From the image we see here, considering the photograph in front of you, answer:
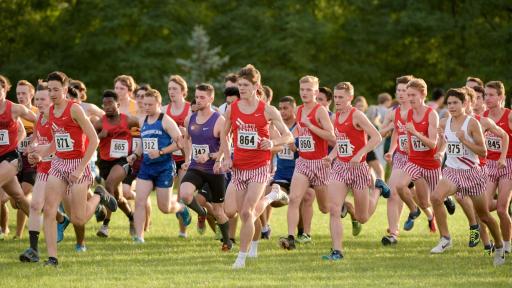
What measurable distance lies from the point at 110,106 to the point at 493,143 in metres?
5.21

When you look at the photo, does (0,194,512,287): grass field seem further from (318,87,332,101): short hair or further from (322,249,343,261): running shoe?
(318,87,332,101): short hair

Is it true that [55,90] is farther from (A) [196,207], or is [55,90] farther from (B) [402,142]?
(B) [402,142]

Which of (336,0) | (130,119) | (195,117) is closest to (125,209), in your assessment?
(130,119)

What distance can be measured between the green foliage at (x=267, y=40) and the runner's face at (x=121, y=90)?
21600 mm

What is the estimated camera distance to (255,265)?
11.5 meters

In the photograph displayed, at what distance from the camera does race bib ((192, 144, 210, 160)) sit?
1301 cm


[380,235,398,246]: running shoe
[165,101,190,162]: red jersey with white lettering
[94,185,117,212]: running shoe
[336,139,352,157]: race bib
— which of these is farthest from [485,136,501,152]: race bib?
[94,185,117,212]: running shoe

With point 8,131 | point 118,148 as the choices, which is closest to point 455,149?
point 118,148

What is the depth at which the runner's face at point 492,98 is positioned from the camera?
1274cm

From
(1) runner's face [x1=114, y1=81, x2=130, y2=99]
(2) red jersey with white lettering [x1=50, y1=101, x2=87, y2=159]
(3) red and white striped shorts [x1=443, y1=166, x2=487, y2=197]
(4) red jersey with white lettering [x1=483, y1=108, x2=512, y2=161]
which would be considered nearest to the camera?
(2) red jersey with white lettering [x1=50, y1=101, x2=87, y2=159]

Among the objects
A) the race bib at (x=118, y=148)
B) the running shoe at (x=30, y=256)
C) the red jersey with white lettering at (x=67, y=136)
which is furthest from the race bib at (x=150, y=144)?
the running shoe at (x=30, y=256)

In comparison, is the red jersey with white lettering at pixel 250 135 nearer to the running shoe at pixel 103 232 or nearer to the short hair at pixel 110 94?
the short hair at pixel 110 94

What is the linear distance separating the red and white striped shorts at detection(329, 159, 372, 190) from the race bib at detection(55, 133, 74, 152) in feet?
9.84

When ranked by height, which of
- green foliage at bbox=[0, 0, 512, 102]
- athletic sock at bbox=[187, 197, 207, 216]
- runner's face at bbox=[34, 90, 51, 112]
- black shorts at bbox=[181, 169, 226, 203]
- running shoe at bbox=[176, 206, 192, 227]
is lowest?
running shoe at bbox=[176, 206, 192, 227]
